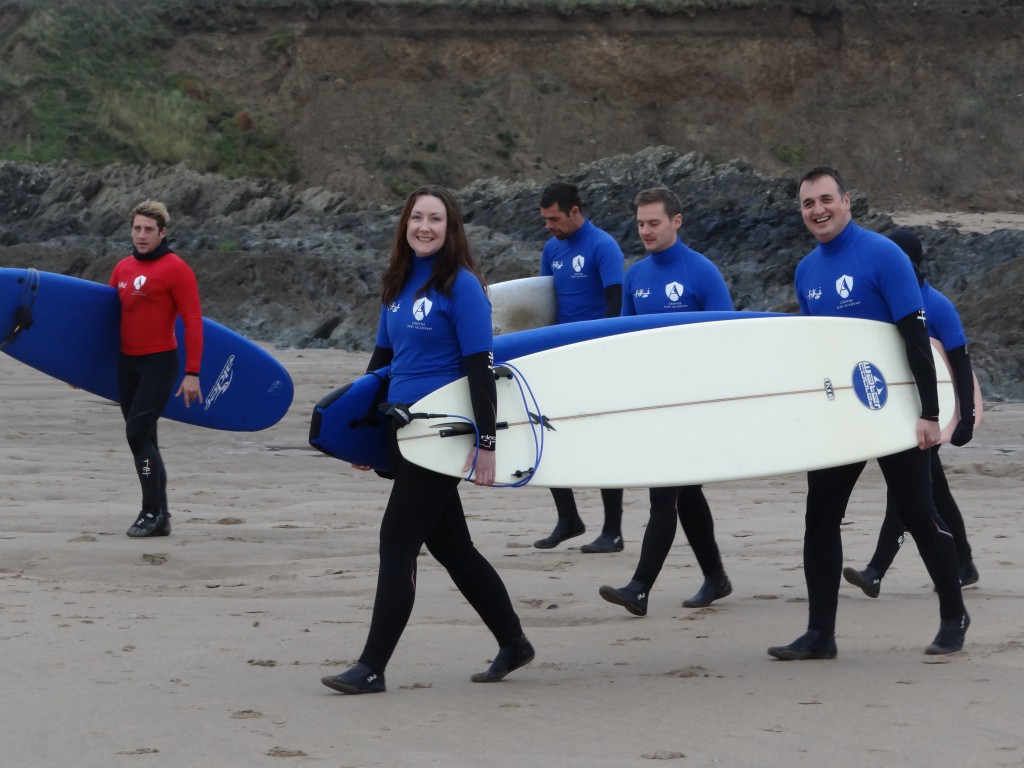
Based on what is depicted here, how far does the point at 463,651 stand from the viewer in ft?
15.2

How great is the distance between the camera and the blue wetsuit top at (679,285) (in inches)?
210

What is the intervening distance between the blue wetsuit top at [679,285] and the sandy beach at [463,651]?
1161 mm

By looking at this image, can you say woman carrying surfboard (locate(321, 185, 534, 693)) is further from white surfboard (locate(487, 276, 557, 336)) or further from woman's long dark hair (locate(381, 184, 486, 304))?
white surfboard (locate(487, 276, 557, 336))

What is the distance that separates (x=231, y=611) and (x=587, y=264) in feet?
7.66

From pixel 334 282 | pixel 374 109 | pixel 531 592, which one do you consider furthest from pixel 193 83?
pixel 531 592

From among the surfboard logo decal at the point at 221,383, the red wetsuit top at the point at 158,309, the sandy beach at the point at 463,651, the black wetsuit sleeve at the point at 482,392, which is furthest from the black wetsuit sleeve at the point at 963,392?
the surfboard logo decal at the point at 221,383

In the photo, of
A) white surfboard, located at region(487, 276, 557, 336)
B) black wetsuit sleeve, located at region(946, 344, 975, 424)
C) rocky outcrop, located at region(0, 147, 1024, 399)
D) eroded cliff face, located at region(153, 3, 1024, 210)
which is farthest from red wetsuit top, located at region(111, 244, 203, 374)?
A: eroded cliff face, located at region(153, 3, 1024, 210)

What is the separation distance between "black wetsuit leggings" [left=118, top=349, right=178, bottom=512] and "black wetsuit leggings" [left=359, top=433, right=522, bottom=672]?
9.44ft

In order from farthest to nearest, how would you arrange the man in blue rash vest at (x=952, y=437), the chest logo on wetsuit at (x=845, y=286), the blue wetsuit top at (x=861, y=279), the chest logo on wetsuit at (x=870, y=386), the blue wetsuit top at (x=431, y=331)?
the man in blue rash vest at (x=952, y=437), the chest logo on wetsuit at (x=870, y=386), the chest logo on wetsuit at (x=845, y=286), the blue wetsuit top at (x=861, y=279), the blue wetsuit top at (x=431, y=331)

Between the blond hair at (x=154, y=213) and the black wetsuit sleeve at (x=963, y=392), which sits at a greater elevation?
the blond hair at (x=154, y=213)

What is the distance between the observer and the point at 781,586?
18.7ft

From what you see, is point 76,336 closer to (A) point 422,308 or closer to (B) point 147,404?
(B) point 147,404

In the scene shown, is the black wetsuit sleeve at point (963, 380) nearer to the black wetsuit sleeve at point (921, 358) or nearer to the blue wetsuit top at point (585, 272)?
the black wetsuit sleeve at point (921, 358)

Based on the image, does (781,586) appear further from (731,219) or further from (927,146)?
(927,146)
